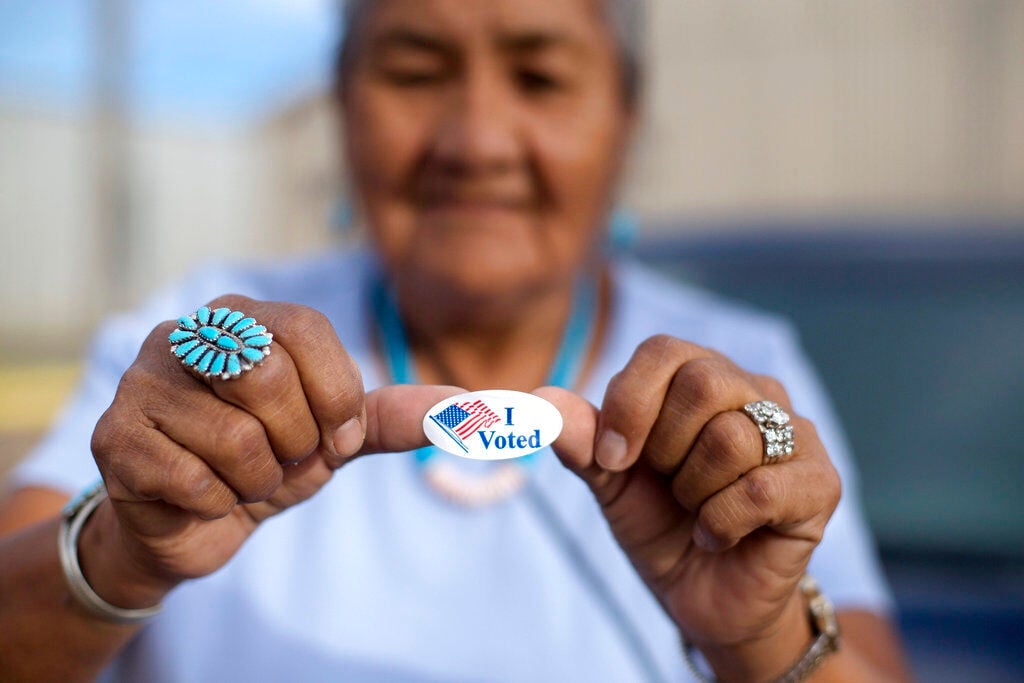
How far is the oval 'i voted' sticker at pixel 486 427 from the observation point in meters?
0.89

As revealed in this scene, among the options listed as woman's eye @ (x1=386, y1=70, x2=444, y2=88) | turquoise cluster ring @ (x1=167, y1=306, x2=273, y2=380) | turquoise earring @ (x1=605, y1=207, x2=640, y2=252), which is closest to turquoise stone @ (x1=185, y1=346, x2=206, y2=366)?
turquoise cluster ring @ (x1=167, y1=306, x2=273, y2=380)

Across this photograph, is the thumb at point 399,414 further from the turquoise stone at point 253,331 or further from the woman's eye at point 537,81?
the woman's eye at point 537,81

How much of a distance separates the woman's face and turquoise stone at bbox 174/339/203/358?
2.14 feet

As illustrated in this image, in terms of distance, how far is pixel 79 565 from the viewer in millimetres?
1021

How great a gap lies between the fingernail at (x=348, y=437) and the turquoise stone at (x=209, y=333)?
0.55 feet

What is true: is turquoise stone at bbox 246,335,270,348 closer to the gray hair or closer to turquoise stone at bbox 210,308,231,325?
turquoise stone at bbox 210,308,231,325

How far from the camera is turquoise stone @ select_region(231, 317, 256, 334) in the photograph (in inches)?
32.7

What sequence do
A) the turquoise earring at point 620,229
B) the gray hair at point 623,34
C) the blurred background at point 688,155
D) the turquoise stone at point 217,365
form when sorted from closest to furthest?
the turquoise stone at point 217,365
the gray hair at point 623,34
the turquoise earring at point 620,229
the blurred background at point 688,155

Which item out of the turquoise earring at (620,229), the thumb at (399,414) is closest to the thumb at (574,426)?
the thumb at (399,414)

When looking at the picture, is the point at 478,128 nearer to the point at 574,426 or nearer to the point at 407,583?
the point at 574,426

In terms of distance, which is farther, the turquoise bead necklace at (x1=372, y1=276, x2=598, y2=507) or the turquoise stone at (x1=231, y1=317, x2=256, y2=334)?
the turquoise bead necklace at (x1=372, y1=276, x2=598, y2=507)

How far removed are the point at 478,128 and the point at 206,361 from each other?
0.74 m

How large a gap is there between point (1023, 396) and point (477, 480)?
164 centimetres

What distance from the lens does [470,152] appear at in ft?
4.56
